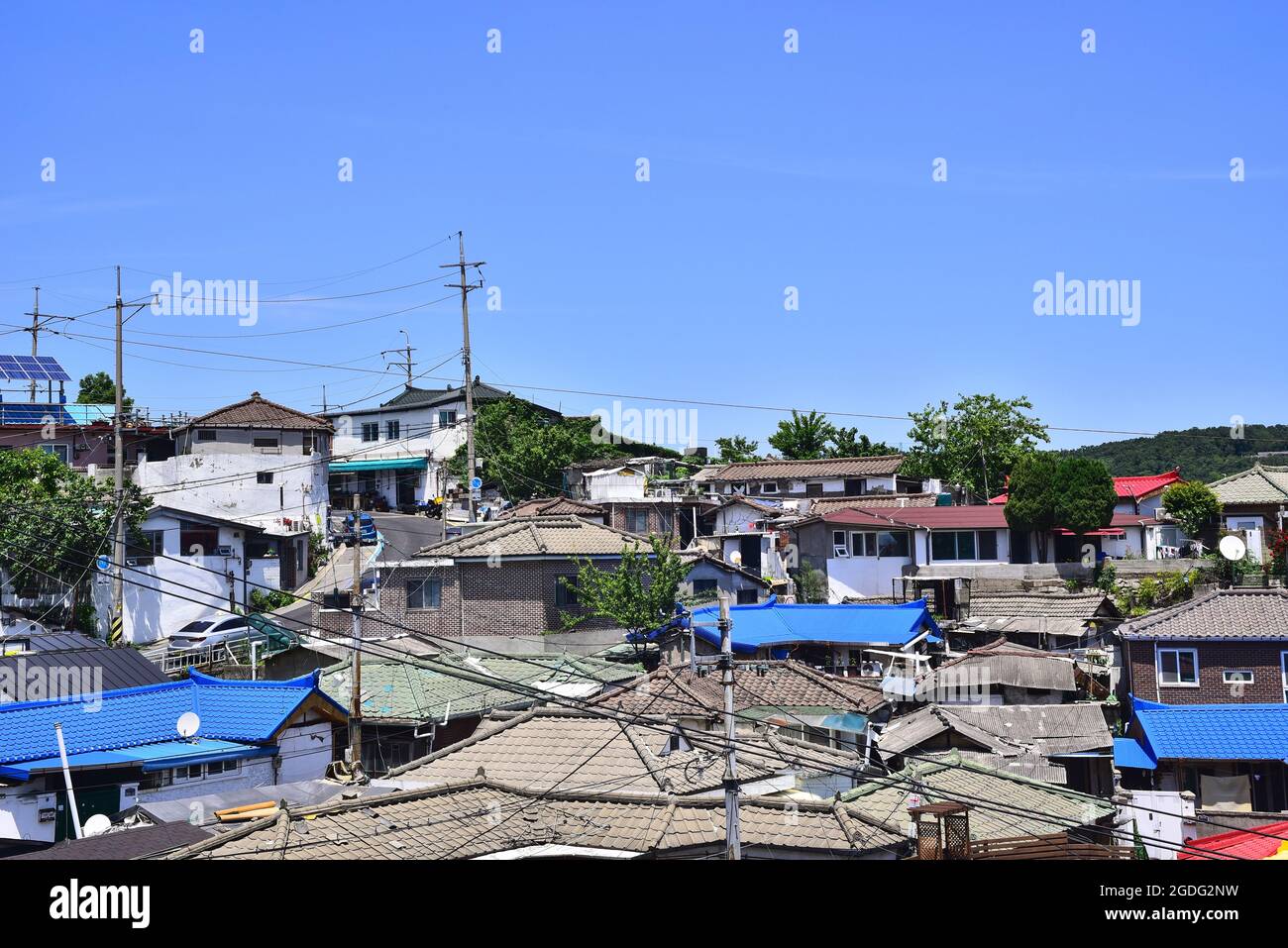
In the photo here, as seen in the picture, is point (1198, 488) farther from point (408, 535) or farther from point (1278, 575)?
point (408, 535)

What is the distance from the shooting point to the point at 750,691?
24.8 metres

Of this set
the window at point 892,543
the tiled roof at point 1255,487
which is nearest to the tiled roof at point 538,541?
the window at point 892,543

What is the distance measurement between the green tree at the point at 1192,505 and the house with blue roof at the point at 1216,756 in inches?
507

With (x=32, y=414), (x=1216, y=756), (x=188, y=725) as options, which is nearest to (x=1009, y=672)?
(x=1216, y=756)

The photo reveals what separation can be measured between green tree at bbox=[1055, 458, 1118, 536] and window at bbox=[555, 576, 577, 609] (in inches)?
589

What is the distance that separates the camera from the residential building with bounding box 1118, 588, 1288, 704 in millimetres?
25469

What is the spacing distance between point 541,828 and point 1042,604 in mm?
22117

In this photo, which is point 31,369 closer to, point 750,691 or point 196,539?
point 196,539

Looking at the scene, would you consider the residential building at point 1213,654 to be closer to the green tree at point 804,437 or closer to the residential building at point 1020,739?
the residential building at point 1020,739

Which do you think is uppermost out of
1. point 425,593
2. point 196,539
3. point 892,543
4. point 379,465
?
point 379,465

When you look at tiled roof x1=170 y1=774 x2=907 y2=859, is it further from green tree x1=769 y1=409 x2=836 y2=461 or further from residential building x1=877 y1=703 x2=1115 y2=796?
green tree x1=769 y1=409 x2=836 y2=461

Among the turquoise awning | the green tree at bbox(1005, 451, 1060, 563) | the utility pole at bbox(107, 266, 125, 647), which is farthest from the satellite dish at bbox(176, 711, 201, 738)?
the turquoise awning
